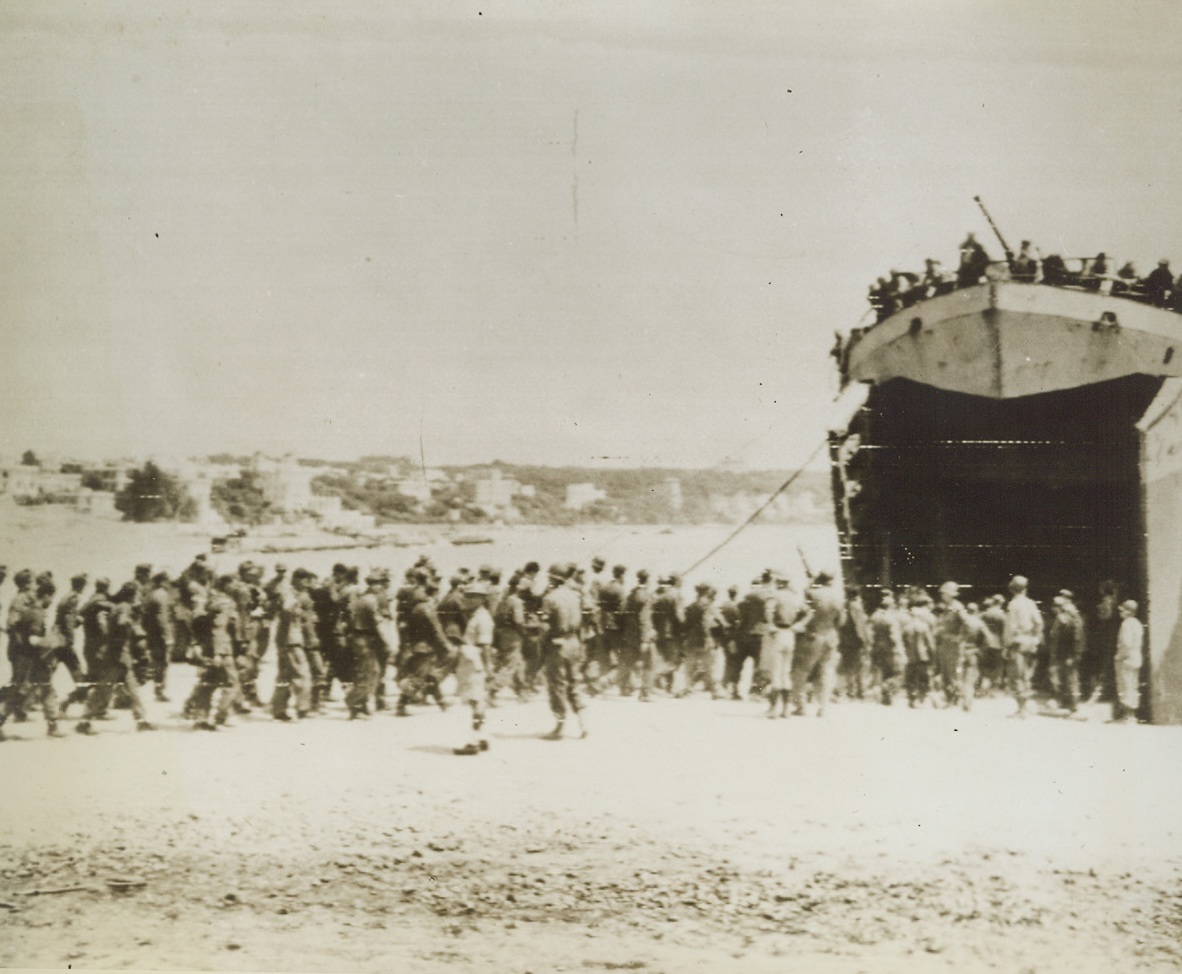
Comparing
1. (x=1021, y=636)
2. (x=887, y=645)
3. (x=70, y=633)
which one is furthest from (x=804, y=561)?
(x=70, y=633)

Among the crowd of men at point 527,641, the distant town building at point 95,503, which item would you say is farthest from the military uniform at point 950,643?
the distant town building at point 95,503

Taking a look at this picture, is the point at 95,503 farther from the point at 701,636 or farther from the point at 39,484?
the point at 701,636

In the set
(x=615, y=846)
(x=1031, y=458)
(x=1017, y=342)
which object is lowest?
(x=615, y=846)

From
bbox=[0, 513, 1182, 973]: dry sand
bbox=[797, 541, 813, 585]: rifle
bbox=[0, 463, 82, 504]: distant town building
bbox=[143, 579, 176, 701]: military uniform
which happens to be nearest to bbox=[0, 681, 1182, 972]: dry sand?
bbox=[0, 513, 1182, 973]: dry sand

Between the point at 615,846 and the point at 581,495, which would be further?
the point at 581,495

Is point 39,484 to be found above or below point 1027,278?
below

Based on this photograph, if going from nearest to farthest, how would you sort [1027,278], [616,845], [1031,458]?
[616,845]
[1031,458]
[1027,278]

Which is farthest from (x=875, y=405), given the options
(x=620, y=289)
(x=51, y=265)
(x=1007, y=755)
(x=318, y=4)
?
(x=51, y=265)

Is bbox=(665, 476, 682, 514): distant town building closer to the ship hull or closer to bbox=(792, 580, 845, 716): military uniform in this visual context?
bbox=(792, 580, 845, 716): military uniform

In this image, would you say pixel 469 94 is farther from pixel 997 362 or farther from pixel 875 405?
pixel 997 362
